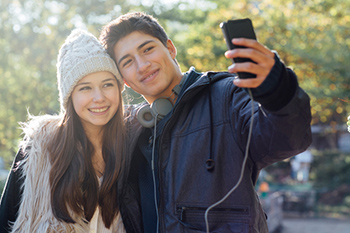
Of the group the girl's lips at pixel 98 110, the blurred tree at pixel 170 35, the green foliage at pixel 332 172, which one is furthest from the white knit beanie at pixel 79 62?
the green foliage at pixel 332 172

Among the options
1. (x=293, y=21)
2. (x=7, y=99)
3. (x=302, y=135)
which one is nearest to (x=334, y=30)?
(x=293, y=21)

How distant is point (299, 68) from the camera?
1493 cm

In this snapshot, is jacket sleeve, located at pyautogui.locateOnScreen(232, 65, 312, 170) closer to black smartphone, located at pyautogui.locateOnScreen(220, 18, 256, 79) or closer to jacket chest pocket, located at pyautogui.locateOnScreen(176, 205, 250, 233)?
black smartphone, located at pyautogui.locateOnScreen(220, 18, 256, 79)

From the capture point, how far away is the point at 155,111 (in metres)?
2.79

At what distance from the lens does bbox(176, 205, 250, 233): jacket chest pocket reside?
223cm

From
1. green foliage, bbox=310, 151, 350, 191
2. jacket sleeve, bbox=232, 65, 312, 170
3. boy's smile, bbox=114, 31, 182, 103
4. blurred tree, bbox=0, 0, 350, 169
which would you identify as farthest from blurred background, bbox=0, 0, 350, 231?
jacket sleeve, bbox=232, 65, 312, 170

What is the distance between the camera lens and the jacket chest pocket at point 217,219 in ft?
7.32

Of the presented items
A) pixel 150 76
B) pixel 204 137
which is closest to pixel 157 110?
pixel 150 76

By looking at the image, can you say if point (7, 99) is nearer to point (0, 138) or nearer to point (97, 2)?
point (0, 138)

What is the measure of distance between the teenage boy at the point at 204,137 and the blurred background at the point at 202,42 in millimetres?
8119

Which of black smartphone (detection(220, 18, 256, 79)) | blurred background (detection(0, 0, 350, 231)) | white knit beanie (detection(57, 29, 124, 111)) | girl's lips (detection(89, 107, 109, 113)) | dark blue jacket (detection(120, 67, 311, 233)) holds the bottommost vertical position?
dark blue jacket (detection(120, 67, 311, 233))

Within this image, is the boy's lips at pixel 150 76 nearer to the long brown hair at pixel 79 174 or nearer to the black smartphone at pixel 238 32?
the long brown hair at pixel 79 174

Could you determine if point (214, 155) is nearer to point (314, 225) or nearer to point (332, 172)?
point (314, 225)

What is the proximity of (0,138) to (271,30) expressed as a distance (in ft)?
31.0
